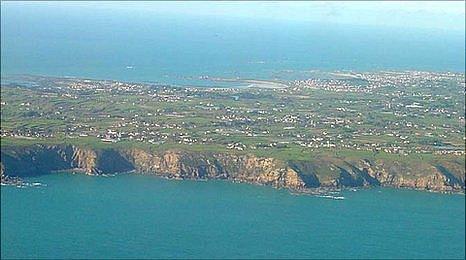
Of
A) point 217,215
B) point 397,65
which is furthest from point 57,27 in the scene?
point 217,215

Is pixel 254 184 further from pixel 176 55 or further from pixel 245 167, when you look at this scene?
pixel 176 55

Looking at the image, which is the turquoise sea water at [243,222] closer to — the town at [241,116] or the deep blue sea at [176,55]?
the town at [241,116]

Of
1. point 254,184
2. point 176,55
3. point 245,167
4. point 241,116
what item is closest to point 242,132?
point 241,116

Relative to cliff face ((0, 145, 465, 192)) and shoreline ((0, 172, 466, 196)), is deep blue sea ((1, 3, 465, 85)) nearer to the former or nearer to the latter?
cliff face ((0, 145, 465, 192))

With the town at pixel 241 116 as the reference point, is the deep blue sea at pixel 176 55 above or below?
above

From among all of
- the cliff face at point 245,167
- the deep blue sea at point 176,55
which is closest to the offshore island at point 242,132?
the cliff face at point 245,167
